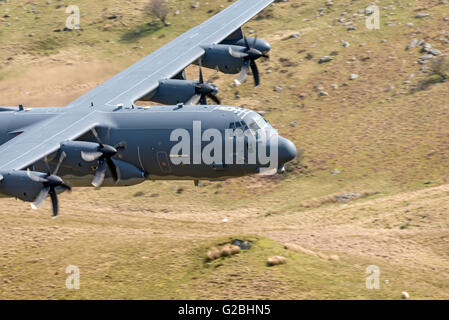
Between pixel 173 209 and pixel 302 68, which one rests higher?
pixel 302 68

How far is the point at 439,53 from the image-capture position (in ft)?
166

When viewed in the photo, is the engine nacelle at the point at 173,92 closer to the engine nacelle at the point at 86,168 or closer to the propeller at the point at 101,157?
the engine nacelle at the point at 86,168

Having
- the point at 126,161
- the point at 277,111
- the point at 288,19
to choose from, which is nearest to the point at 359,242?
the point at 126,161

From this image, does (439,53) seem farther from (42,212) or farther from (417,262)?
(42,212)

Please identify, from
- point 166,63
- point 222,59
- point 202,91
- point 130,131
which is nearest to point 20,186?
point 130,131

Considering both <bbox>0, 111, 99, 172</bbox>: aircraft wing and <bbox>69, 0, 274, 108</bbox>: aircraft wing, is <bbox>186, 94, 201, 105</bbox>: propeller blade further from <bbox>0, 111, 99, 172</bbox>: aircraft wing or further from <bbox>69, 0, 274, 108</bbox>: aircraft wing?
<bbox>0, 111, 99, 172</bbox>: aircraft wing

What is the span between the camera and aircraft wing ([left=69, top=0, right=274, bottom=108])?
3559cm

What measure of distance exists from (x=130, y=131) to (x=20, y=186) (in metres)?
7.92

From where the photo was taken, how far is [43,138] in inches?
1191

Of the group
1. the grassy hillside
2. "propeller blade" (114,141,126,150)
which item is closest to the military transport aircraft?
"propeller blade" (114,141,126,150)

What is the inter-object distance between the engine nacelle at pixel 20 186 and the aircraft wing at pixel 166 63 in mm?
9307

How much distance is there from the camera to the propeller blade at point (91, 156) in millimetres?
28391

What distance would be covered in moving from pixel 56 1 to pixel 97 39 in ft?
32.3

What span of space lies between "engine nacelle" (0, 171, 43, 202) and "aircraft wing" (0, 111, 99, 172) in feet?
2.19
